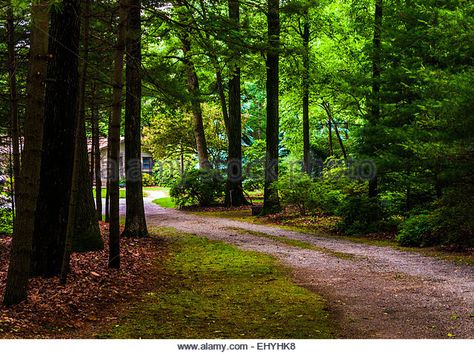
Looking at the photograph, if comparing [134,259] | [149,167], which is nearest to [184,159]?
[149,167]

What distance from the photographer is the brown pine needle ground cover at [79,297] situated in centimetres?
555

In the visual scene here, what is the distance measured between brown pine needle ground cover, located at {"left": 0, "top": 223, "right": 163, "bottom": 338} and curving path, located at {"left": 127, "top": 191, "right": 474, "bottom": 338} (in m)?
2.78

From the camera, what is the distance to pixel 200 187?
1067 inches

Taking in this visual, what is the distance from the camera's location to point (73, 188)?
25.7 ft

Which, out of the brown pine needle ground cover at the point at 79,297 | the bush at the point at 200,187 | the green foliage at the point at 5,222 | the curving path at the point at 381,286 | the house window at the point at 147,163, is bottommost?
the curving path at the point at 381,286

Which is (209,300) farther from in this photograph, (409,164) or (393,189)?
(393,189)

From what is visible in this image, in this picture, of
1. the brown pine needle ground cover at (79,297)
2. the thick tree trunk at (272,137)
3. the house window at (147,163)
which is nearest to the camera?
the brown pine needle ground cover at (79,297)

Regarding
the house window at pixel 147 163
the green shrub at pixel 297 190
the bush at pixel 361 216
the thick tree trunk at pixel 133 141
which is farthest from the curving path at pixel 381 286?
the house window at pixel 147 163

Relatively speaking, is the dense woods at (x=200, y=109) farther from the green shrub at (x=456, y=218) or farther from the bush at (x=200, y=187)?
the bush at (x=200, y=187)

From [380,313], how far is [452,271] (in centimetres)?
334

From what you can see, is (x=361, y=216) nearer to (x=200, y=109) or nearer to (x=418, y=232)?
(x=418, y=232)

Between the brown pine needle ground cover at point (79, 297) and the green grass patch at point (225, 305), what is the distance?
326 millimetres

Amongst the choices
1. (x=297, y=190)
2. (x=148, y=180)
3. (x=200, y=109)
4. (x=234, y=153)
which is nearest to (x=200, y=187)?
(x=234, y=153)

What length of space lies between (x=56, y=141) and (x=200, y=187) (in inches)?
755
